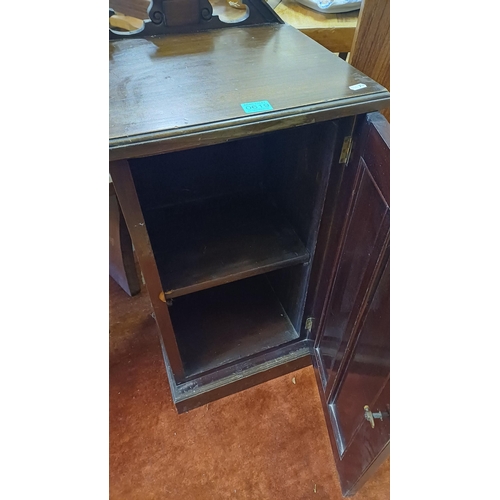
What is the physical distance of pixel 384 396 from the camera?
0.62m

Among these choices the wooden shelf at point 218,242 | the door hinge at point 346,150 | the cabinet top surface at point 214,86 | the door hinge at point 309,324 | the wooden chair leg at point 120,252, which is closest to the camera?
the cabinet top surface at point 214,86

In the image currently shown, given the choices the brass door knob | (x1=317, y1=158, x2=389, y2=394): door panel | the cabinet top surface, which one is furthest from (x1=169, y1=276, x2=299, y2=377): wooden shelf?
the cabinet top surface

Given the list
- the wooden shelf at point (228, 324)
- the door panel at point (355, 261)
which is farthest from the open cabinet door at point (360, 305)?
the wooden shelf at point (228, 324)

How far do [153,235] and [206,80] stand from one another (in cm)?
47

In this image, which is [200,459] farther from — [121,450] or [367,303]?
[367,303]

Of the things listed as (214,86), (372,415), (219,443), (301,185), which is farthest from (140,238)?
(219,443)

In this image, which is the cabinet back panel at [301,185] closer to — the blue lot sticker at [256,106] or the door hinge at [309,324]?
the door hinge at [309,324]

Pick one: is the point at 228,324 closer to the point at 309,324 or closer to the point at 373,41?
the point at 309,324

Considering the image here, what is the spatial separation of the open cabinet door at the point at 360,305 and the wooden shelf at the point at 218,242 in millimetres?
147

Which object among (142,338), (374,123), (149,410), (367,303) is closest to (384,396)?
(367,303)

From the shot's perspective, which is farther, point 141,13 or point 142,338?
point 142,338

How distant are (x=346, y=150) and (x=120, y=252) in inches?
33.3

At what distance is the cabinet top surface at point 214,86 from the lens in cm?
55

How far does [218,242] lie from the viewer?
982 millimetres
